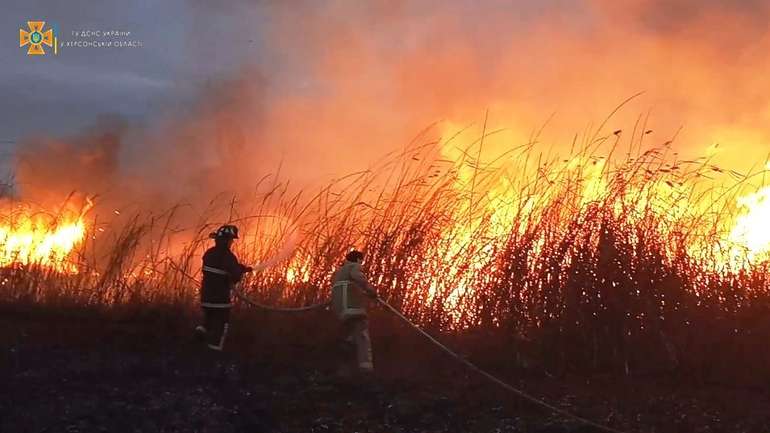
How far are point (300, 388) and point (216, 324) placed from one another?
1.36 meters

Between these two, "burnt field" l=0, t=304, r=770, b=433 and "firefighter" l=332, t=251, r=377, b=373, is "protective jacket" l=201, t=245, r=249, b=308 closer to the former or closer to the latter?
"burnt field" l=0, t=304, r=770, b=433

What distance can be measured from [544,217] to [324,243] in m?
2.37

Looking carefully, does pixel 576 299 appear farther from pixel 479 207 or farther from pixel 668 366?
pixel 479 207

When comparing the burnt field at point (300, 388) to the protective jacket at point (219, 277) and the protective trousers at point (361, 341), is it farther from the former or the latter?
the protective jacket at point (219, 277)

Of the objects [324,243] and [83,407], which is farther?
[324,243]

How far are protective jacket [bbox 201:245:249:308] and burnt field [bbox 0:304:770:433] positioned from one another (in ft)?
1.53

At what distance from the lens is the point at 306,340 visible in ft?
25.5

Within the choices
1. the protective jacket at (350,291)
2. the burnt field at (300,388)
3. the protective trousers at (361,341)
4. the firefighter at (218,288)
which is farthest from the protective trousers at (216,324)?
the protective trousers at (361,341)

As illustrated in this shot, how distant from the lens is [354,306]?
7051 millimetres

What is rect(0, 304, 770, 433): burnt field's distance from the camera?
223 inches

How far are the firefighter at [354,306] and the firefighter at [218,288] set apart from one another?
2.99 feet

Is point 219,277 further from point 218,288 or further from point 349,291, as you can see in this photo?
point 349,291

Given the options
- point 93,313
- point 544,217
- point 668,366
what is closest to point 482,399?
point 668,366

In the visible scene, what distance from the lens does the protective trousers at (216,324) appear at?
24.0 feet
